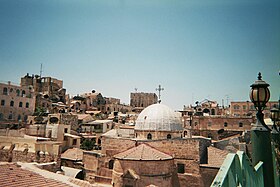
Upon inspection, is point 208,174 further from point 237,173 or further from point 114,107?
point 114,107

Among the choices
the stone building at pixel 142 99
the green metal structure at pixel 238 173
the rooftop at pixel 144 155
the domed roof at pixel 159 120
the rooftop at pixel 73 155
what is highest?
the stone building at pixel 142 99

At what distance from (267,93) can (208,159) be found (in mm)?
14382

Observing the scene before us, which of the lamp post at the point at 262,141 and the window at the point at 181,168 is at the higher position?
the lamp post at the point at 262,141

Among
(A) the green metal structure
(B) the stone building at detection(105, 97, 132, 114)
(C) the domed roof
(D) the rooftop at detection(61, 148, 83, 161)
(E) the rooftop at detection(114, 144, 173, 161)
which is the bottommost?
(D) the rooftop at detection(61, 148, 83, 161)

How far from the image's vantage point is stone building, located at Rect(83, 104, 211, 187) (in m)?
14.4

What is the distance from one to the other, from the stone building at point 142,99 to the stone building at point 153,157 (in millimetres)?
51464

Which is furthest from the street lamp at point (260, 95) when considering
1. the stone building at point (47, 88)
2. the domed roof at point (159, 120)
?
the stone building at point (47, 88)

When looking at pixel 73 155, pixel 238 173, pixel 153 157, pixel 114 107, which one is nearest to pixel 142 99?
pixel 114 107

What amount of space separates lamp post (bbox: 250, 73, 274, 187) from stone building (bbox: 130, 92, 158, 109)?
227ft

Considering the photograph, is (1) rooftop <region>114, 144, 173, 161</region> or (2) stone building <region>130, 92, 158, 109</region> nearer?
(1) rooftop <region>114, 144, 173, 161</region>

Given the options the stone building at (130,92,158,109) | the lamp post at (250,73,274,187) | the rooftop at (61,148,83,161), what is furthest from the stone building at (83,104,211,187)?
the stone building at (130,92,158,109)

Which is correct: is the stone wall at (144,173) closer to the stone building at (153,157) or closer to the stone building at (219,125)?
the stone building at (153,157)

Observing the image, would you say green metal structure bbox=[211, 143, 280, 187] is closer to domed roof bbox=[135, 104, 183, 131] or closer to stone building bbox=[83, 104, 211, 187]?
stone building bbox=[83, 104, 211, 187]

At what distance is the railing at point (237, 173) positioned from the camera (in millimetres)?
1907
